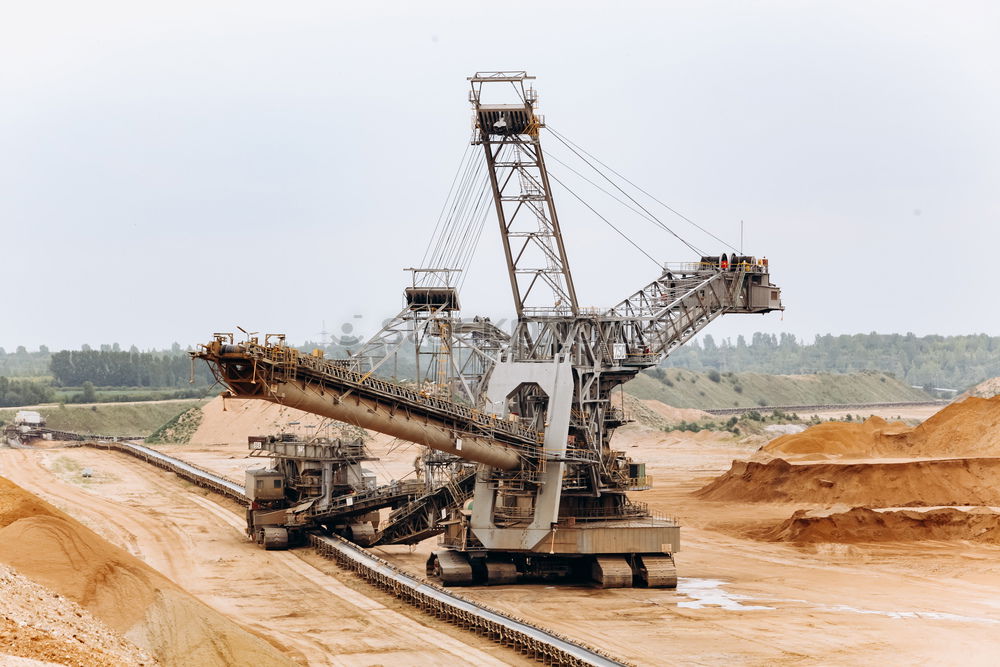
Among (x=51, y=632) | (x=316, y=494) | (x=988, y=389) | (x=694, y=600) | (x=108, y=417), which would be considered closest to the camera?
(x=51, y=632)

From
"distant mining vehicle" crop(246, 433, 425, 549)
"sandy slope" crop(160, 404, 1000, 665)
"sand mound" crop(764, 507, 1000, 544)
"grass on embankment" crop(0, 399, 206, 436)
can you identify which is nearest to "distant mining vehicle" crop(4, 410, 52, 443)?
"grass on embankment" crop(0, 399, 206, 436)

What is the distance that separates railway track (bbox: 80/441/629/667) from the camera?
32.6 meters

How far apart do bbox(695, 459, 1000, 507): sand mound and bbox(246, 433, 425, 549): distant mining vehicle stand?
24.9 meters

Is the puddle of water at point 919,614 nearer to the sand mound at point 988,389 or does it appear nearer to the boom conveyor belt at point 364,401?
the boom conveyor belt at point 364,401

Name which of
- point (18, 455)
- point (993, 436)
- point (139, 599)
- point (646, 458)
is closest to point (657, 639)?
point (139, 599)

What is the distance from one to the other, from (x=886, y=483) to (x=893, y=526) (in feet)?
23.5

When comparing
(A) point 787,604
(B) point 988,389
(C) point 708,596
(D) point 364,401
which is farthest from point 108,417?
(A) point 787,604

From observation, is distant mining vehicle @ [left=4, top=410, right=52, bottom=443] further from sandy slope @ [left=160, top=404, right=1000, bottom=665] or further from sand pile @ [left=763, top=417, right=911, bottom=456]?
sandy slope @ [left=160, top=404, right=1000, bottom=665]

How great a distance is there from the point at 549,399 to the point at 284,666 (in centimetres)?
1961

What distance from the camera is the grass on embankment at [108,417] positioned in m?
149

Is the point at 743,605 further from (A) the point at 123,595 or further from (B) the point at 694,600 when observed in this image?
(A) the point at 123,595

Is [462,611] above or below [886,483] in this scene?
below

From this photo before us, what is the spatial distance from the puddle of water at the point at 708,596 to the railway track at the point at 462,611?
7.28m

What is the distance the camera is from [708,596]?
1714 inches
